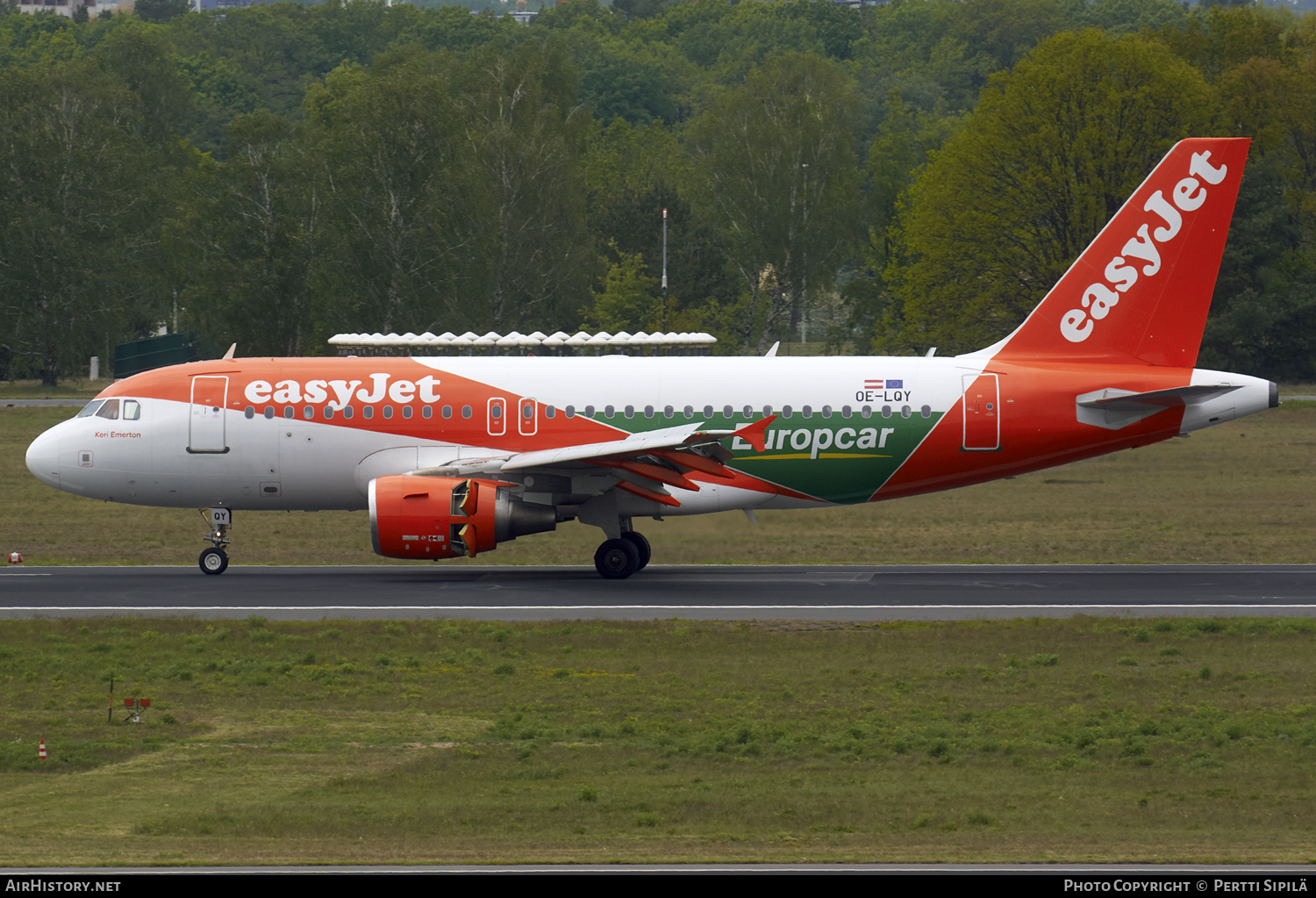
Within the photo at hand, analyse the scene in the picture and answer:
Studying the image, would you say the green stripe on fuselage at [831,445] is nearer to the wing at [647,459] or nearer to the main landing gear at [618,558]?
the wing at [647,459]

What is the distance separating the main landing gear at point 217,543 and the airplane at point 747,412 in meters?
0.06

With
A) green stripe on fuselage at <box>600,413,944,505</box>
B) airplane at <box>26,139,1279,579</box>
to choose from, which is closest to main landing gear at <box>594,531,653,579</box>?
airplane at <box>26,139,1279,579</box>

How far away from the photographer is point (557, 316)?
9462 centimetres

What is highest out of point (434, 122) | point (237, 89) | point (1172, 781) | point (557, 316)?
point (237, 89)

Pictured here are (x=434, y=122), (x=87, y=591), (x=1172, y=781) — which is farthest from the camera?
(x=434, y=122)

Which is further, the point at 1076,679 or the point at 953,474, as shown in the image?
the point at 953,474

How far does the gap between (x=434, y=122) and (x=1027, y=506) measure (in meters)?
47.9

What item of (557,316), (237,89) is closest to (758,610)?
(557,316)

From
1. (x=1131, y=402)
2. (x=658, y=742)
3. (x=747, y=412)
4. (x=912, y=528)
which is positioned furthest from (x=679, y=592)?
(x=912, y=528)

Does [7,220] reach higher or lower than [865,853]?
higher

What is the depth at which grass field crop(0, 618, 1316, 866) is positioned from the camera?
14688 mm

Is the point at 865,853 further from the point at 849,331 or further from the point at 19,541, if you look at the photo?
the point at 849,331

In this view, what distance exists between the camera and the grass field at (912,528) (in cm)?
3588

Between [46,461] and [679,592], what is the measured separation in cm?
1377
